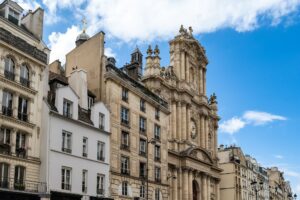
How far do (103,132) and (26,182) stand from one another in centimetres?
1134

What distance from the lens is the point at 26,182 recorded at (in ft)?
117

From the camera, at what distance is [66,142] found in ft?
131

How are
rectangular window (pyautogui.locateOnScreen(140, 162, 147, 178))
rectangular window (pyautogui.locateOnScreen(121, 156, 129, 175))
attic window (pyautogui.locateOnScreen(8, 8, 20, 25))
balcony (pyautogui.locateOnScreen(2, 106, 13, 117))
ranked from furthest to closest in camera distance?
rectangular window (pyautogui.locateOnScreen(140, 162, 147, 178))
rectangular window (pyautogui.locateOnScreen(121, 156, 129, 175))
attic window (pyautogui.locateOnScreen(8, 8, 20, 25))
balcony (pyautogui.locateOnScreen(2, 106, 13, 117))

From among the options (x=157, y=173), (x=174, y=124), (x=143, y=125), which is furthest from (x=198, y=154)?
(x=143, y=125)

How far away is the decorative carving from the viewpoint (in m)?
35.9

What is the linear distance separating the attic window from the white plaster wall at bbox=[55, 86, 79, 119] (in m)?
6.93

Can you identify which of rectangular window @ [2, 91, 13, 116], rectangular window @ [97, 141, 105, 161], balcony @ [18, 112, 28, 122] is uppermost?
rectangular window @ [2, 91, 13, 116]

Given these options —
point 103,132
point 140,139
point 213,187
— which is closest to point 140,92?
point 140,139

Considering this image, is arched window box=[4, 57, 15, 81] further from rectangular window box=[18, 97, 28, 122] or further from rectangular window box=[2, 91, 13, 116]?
rectangular window box=[18, 97, 28, 122]

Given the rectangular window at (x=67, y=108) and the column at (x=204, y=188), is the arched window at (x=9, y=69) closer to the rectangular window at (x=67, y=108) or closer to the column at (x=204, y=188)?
the rectangular window at (x=67, y=108)

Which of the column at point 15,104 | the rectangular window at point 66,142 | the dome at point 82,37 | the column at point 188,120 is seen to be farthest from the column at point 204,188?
the column at point 15,104

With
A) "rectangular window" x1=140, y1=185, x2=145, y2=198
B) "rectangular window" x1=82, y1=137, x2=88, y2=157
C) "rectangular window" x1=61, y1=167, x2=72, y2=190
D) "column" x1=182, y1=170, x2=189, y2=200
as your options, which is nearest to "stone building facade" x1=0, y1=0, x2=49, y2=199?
"rectangular window" x1=61, y1=167, x2=72, y2=190

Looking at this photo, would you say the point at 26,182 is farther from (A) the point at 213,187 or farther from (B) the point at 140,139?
(A) the point at 213,187

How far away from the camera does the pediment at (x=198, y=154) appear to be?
68.6 metres
